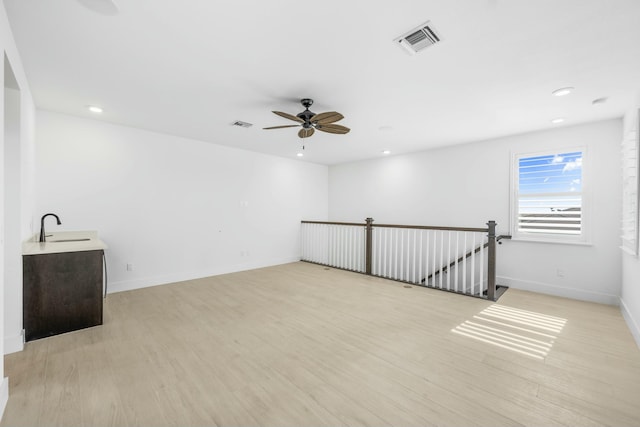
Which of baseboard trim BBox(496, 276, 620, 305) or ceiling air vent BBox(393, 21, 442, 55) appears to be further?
baseboard trim BBox(496, 276, 620, 305)

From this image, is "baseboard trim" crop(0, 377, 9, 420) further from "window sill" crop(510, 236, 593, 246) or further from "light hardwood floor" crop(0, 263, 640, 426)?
"window sill" crop(510, 236, 593, 246)

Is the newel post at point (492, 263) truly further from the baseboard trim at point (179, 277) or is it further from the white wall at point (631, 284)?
the baseboard trim at point (179, 277)

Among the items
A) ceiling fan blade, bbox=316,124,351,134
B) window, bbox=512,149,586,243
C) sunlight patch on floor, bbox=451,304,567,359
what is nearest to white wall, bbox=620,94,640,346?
sunlight patch on floor, bbox=451,304,567,359

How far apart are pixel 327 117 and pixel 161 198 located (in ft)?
11.0

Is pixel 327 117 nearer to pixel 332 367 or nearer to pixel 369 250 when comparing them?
pixel 332 367

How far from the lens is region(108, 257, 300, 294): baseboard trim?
4.23 m

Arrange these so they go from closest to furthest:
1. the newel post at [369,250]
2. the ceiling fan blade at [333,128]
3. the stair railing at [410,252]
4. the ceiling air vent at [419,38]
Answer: the ceiling air vent at [419,38] < the ceiling fan blade at [333,128] < the stair railing at [410,252] < the newel post at [369,250]

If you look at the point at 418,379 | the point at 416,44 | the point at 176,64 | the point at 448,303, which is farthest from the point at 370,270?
the point at 176,64

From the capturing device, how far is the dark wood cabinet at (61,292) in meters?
2.64

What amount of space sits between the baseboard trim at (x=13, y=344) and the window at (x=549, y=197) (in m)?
6.41

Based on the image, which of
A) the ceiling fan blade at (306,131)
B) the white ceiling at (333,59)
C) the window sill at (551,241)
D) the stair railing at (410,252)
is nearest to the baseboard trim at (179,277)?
the stair railing at (410,252)

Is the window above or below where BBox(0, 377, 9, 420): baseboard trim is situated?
above

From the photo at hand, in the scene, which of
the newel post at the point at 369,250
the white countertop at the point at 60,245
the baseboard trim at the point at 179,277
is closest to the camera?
the white countertop at the point at 60,245

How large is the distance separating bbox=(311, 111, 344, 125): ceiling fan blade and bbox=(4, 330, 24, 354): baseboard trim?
11.5 ft
